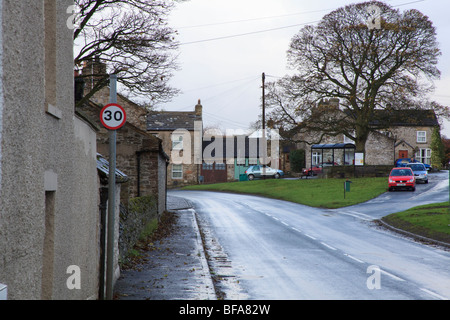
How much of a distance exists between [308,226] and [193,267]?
11418 mm

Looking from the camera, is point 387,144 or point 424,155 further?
point 424,155

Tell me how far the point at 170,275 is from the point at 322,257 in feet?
16.9

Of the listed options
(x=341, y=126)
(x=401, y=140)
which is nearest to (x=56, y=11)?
(x=341, y=126)

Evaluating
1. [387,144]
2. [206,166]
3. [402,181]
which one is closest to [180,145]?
[206,166]

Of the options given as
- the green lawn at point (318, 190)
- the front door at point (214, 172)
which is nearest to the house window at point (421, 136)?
the front door at point (214, 172)

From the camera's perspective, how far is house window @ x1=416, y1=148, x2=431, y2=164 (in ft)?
249

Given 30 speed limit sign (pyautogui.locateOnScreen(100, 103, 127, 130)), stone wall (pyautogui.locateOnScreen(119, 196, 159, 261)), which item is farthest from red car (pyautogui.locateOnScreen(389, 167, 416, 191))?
30 speed limit sign (pyautogui.locateOnScreen(100, 103, 127, 130))

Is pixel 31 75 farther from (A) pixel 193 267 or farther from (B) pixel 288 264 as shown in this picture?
(B) pixel 288 264

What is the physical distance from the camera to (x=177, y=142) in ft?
208

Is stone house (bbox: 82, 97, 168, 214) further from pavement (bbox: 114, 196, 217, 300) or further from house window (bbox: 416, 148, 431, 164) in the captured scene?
house window (bbox: 416, 148, 431, 164)

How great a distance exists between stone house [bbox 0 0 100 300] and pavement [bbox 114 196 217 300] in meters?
1.86

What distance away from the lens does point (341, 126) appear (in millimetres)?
49719

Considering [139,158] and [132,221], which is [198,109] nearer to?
[139,158]

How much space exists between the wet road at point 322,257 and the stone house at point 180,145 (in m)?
32.7
